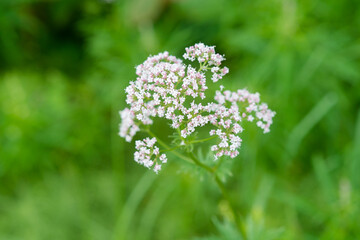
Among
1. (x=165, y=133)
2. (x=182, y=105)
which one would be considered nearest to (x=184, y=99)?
(x=182, y=105)

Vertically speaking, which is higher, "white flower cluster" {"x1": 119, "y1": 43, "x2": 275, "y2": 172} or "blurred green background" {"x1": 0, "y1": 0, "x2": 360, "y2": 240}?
"blurred green background" {"x1": 0, "y1": 0, "x2": 360, "y2": 240}

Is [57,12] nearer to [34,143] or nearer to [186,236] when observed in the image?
[34,143]

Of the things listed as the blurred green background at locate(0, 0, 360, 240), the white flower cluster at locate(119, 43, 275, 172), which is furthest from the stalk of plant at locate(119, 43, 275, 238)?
the blurred green background at locate(0, 0, 360, 240)

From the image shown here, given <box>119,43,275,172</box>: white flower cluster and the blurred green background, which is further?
the blurred green background

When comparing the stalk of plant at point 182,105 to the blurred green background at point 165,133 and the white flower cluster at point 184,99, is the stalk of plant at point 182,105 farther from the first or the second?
the blurred green background at point 165,133

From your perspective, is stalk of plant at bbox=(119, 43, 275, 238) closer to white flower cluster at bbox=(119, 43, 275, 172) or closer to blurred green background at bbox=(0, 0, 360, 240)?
white flower cluster at bbox=(119, 43, 275, 172)

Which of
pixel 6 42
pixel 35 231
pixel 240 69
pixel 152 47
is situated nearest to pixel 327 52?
pixel 240 69

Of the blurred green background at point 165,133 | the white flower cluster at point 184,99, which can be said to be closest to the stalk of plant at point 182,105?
the white flower cluster at point 184,99

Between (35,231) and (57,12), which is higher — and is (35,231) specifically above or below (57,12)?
below

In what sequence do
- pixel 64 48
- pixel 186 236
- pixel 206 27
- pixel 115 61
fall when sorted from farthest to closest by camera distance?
pixel 64 48, pixel 206 27, pixel 115 61, pixel 186 236
